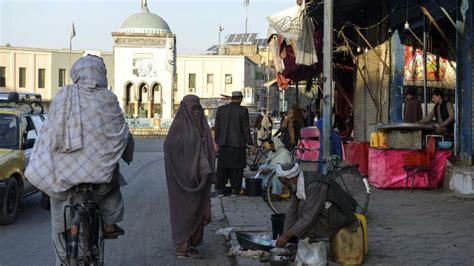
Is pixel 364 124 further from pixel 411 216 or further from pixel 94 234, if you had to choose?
pixel 94 234

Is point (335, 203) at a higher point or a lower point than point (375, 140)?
lower

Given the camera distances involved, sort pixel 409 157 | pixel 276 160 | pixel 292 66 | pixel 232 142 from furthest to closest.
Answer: pixel 292 66
pixel 409 157
pixel 232 142
pixel 276 160

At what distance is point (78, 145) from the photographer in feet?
13.8

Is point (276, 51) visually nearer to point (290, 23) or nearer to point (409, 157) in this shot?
point (290, 23)

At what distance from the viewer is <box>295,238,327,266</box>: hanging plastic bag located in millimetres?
5254

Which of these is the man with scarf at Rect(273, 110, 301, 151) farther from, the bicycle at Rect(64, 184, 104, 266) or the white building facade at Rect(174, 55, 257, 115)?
the white building facade at Rect(174, 55, 257, 115)

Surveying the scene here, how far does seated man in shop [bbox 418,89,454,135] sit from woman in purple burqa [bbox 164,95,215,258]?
5.99 m

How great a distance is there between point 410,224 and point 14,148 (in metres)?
6.02

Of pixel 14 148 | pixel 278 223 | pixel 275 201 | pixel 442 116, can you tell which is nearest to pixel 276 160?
pixel 275 201

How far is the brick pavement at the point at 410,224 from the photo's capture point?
233 inches

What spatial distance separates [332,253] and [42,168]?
2.97 m

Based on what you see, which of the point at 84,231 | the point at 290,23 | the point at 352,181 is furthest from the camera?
the point at 290,23

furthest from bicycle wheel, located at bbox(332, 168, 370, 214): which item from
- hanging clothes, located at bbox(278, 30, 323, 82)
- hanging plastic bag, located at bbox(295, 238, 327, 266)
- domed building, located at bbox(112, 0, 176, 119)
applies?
domed building, located at bbox(112, 0, 176, 119)

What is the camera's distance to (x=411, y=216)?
810 centimetres
